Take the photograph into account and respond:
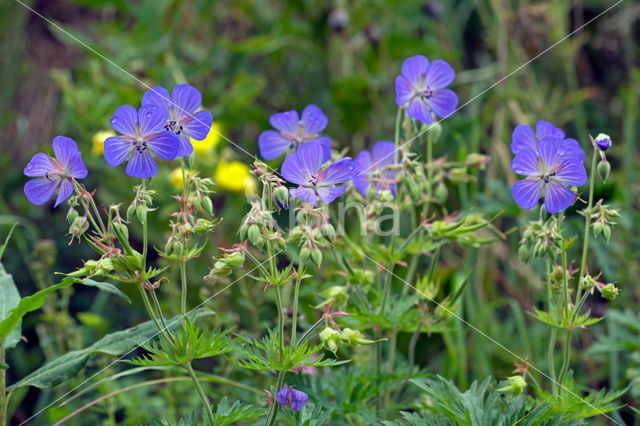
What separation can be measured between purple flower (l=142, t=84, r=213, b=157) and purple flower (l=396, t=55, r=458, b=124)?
35 cm

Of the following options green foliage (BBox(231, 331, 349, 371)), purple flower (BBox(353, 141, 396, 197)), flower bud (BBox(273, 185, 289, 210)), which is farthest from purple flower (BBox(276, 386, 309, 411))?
purple flower (BBox(353, 141, 396, 197))

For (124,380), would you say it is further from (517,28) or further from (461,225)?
(517,28)

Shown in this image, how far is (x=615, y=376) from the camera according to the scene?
→ 1.59 metres

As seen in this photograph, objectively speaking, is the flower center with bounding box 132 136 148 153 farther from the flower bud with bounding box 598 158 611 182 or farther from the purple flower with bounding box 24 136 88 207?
the flower bud with bounding box 598 158 611 182

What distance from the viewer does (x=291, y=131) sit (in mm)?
1179

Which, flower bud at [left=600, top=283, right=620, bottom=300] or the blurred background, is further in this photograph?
the blurred background

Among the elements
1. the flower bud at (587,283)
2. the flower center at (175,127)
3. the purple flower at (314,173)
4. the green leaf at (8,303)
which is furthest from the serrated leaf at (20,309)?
the flower bud at (587,283)

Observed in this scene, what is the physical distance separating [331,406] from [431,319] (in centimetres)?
25

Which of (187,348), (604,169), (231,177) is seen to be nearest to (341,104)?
(231,177)

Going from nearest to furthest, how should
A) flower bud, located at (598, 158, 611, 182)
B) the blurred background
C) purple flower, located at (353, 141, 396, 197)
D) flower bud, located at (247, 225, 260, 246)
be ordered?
1. flower bud, located at (247, 225, 260, 246)
2. flower bud, located at (598, 158, 611, 182)
3. purple flower, located at (353, 141, 396, 197)
4. the blurred background

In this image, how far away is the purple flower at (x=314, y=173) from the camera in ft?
2.99

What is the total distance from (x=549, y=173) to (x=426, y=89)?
0.29m

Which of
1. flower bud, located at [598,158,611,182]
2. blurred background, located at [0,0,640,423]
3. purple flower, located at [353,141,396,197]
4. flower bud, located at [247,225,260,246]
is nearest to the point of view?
flower bud, located at [247,225,260,246]

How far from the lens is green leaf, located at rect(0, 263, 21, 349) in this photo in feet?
3.40
